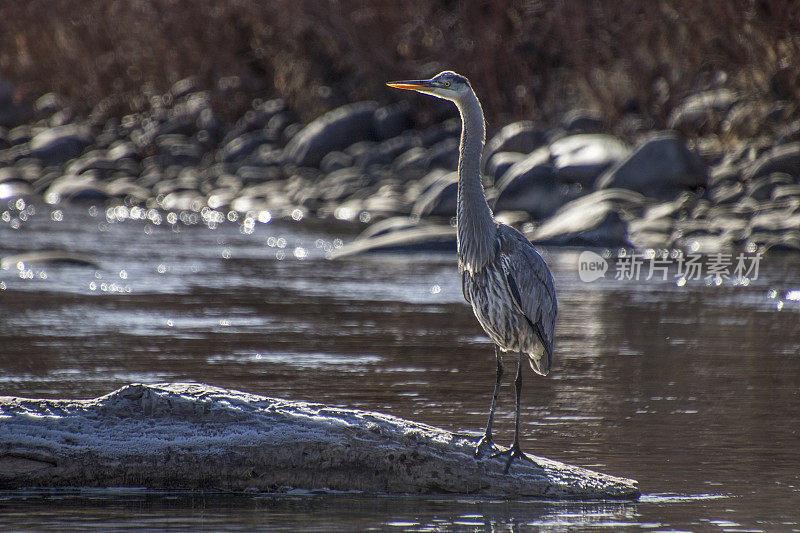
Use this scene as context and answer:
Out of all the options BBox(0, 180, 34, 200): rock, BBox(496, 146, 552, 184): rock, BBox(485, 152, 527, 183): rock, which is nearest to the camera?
BBox(496, 146, 552, 184): rock

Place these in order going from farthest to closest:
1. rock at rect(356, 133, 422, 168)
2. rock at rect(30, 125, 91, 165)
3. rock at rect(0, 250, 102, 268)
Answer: rock at rect(30, 125, 91, 165), rock at rect(356, 133, 422, 168), rock at rect(0, 250, 102, 268)

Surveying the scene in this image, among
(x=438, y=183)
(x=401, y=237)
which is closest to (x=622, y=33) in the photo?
(x=438, y=183)

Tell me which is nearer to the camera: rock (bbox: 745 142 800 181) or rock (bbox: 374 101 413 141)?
rock (bbox: 745 142 800 181)

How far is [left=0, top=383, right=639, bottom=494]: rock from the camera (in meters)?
5.23

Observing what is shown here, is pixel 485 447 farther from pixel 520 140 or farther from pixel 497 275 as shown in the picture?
pixel 520 140

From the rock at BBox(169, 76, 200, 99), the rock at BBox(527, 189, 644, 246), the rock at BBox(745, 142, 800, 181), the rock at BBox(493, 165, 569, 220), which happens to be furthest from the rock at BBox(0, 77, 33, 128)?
the rock at BBox(745, 142, 800, 181)

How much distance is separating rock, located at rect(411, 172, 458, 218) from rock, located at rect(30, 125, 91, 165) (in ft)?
36.3

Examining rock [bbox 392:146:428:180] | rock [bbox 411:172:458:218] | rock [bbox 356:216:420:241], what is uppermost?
rock [bbox 392:146:428:180]

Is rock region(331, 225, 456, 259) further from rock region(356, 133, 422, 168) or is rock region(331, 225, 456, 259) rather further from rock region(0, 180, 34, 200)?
rock region(0, 180, 34, 200)

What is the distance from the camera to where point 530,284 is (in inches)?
228

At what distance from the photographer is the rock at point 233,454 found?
523 cm

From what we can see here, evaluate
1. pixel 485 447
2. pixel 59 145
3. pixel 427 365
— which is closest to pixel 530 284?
pixel 485 447

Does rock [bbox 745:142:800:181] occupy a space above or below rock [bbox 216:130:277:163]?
below

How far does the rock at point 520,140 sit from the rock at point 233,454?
14.8m
